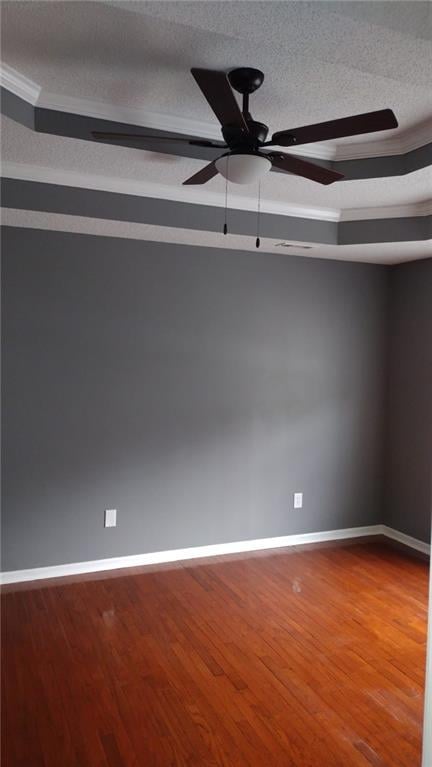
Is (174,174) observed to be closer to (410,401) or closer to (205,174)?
(205,174)

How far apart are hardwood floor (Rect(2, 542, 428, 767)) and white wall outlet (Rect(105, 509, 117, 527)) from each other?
34 centimetres

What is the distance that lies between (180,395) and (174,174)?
1.61 m

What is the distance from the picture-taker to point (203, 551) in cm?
439

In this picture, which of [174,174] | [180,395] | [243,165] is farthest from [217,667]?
[174,174]

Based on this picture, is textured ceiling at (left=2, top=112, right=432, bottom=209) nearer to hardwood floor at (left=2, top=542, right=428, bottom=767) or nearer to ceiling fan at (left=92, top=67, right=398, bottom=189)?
ceiling fan at (left=92, top=67, right=398, bottom=189)

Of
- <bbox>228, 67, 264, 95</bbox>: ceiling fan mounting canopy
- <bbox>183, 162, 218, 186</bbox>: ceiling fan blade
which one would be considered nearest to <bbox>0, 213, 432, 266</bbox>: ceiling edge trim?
<bbox>183, 162, 218, 186</bbox>: ceiling fan blade

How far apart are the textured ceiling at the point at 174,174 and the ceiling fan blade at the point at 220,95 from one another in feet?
2.94

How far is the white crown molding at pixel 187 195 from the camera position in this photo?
3238 millimetres

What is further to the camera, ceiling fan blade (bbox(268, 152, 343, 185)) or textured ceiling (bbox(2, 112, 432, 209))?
textured ceiling (bbox(2, 112, 432, 209))

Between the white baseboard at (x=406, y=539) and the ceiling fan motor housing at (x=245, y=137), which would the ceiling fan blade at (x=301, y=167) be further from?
the white baseboard at (x=406, y=539)

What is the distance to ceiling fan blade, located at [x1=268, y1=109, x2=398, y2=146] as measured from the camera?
6.63ft

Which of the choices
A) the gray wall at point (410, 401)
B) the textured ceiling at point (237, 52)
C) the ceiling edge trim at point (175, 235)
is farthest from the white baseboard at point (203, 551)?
the textured ceiling at point (237, 52)

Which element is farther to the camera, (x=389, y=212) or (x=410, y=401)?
(x=410, y=401)

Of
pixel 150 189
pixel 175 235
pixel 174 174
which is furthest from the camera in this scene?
pixel 175 235
